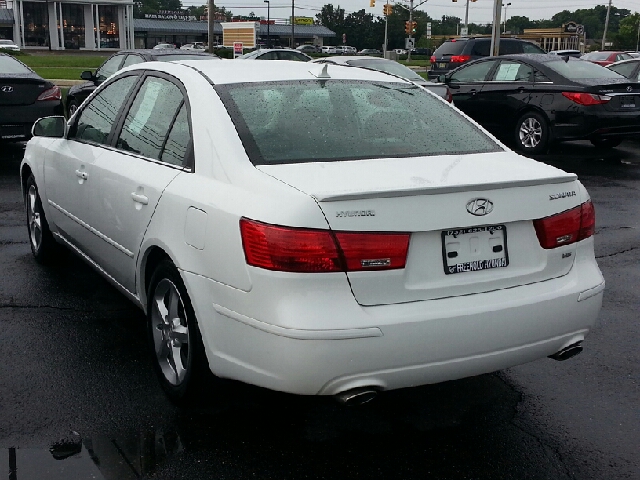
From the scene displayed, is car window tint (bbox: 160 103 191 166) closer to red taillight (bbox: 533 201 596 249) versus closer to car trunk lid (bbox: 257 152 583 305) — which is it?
car trunk lid (bbox: 257 152 583 305)

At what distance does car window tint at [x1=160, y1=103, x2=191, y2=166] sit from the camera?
3918mm

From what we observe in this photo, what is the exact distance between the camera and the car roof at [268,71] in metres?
4.20

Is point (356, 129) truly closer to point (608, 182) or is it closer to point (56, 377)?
point (56, 377)

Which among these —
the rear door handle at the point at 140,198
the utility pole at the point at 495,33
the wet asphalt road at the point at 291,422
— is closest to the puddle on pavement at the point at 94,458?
the wet asphalt road at the point at 291,422

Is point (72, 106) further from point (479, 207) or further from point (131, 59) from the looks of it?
point (479, 207)

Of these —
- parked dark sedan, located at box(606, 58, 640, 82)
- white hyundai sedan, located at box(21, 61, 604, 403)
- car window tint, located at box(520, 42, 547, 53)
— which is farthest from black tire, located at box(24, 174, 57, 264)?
car window tint, located at box(520, 42, 547, 53)

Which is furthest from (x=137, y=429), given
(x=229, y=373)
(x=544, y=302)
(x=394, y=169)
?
(x=544, y=302)

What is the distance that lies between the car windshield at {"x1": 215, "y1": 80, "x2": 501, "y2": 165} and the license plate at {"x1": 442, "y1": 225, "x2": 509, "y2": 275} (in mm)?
625

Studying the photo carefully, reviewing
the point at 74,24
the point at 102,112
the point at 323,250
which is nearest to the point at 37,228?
the point at 102,112

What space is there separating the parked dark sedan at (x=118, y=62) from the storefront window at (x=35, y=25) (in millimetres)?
70679

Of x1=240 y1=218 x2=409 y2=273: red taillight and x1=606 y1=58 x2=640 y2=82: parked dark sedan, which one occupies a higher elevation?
x1=606 y1=58 x2=640 y2=82: parked dark sedan

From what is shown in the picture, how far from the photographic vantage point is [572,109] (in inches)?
503

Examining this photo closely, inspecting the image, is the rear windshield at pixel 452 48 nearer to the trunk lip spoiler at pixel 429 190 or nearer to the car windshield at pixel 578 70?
the car windshield at pixel 578 70

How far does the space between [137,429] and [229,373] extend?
22.8 inches
